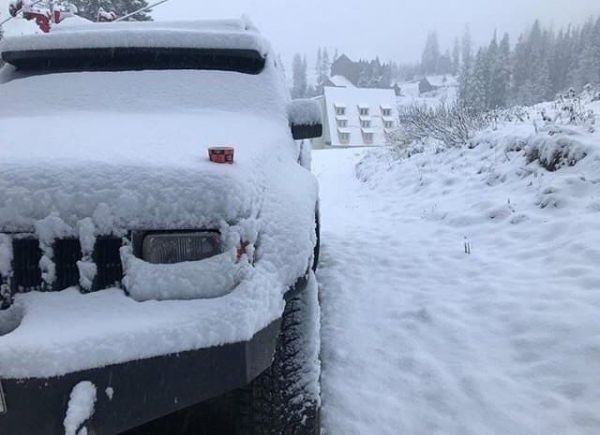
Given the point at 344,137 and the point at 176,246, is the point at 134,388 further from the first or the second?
the point at 344,137

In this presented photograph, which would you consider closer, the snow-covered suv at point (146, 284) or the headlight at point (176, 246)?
the snow-covered suv at point (146, 284)

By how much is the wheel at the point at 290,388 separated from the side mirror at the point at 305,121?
1307 mm

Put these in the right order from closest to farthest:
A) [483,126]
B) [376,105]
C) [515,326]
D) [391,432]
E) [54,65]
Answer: [391,432] → [515,326] → [54,65] → [483,126] → [376,105]

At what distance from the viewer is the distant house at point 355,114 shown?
50.3m

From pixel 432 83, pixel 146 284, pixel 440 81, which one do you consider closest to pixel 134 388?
pixel 146 284

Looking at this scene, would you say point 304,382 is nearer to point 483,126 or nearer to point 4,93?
point 4,93

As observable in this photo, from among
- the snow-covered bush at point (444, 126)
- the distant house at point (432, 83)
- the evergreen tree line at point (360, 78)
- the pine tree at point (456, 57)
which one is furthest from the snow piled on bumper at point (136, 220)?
the pine tree at point (456, 57)

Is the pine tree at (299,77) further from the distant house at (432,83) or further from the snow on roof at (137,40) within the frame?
the snow on roof at (137,40)

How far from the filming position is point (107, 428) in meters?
1.47

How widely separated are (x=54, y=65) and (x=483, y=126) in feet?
24.0

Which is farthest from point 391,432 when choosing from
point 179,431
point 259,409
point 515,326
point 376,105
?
point 376,105

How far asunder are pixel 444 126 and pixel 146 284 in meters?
8.54

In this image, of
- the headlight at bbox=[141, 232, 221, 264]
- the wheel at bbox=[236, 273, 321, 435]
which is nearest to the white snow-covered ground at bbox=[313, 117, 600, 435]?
the wheel at bbox=[236, 273, 321, 435]

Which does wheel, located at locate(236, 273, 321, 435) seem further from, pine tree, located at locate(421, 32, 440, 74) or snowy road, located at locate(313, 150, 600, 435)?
pine tree, located at locate(421, 32, 440, 74)
